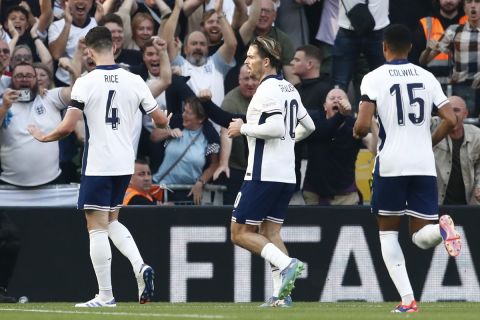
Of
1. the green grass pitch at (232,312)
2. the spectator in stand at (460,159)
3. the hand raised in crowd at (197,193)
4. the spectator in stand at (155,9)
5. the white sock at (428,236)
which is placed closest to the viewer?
the green grass pitch at (232,312)

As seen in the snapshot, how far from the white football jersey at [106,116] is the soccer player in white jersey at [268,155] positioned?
3.06 ft

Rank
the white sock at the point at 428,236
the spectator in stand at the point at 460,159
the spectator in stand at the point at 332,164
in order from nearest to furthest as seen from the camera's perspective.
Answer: the white sock at the point at 428,236 < the spectator in stand at the point at 460,159 < the spectator in stand at the point at 332,164

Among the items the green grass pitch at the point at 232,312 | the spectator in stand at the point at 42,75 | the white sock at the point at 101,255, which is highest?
the spectator in stand at the point at 42,75

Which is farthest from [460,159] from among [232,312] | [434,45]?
[232,312]

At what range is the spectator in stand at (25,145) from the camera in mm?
13773

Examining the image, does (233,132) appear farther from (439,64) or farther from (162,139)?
(439,64)

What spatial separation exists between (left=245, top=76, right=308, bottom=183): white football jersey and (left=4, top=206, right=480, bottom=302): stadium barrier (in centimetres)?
247

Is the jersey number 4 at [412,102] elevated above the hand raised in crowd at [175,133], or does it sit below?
above

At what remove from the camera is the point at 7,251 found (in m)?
12.9

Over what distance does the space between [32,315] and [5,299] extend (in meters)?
2.55

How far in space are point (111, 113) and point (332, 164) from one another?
377 centimetres

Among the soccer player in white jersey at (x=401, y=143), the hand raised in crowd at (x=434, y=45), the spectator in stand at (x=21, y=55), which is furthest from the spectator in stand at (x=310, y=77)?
the soccer player in white jersey at (x=401, y=143)

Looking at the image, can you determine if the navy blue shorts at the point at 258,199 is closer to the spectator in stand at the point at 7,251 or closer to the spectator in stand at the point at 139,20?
the spectator in stand at the point at 7,251

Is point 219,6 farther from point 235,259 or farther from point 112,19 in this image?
point 235,259
